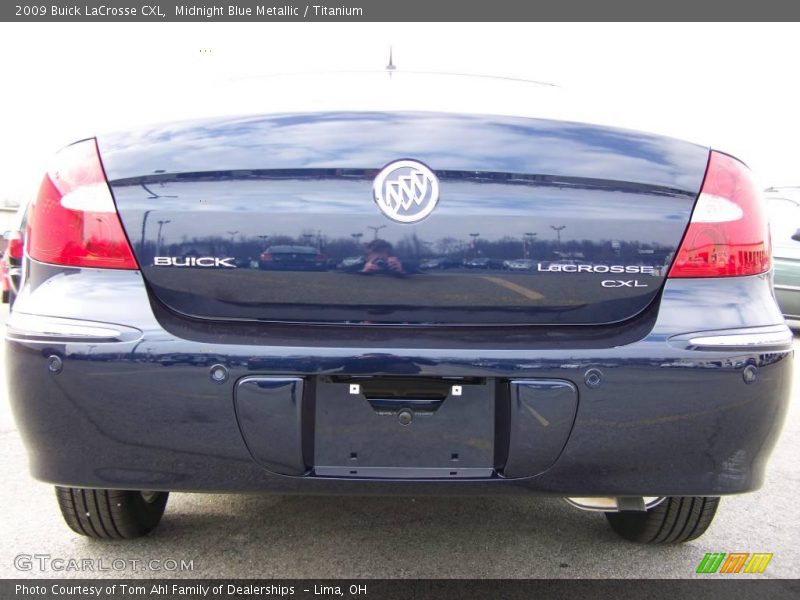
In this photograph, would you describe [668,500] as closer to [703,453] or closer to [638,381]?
[703,453]

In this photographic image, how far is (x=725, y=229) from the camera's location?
175 centimetres

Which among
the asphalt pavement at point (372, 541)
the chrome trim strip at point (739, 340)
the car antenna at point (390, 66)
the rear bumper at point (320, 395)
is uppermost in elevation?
the car antenna at point (390, 66)

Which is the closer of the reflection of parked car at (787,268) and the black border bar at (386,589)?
the black border bar at (386,589)

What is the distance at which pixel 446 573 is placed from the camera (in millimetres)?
2195

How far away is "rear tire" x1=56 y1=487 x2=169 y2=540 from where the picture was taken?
2141mm

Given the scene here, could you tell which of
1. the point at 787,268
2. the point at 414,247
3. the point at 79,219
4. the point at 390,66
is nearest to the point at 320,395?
the point at 414,247

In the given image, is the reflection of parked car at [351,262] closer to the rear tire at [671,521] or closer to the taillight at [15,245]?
the rear tire at [671,521]

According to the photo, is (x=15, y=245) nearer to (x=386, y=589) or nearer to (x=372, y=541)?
(x=372, y=541)

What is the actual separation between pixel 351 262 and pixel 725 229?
861 millimetres

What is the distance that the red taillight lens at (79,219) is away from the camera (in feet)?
5.54

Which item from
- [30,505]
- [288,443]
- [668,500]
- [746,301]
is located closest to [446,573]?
[668,500]

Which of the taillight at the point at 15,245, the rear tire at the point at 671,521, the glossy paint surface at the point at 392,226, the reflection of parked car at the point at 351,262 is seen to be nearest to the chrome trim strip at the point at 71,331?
the glossy paint surface at the point at 392,226

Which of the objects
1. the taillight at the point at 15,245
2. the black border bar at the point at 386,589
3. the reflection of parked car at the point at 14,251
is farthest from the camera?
the taillight at the point at 15,245

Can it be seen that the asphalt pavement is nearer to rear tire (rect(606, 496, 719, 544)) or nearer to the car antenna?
rear tire (rect(606, 496, 719, 544))
